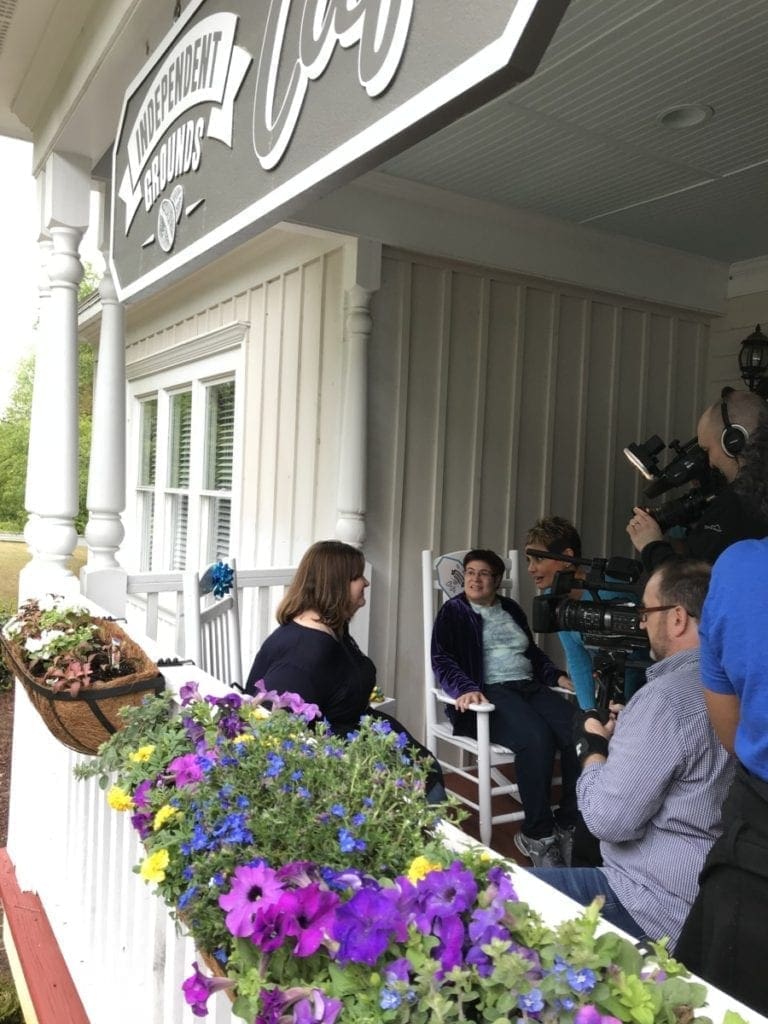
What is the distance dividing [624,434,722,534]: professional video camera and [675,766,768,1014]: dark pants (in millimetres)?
1651

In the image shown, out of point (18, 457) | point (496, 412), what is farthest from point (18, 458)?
point (496, 412)

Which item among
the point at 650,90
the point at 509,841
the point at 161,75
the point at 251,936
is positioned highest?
the point at 650,90

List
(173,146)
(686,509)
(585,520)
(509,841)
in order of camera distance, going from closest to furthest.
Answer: (173,146) → (686,509) → (509,841) → (585,520)

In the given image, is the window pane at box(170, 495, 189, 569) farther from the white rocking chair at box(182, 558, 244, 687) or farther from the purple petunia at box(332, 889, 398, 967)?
the purple petunia at box(332, 889, 398, 967)

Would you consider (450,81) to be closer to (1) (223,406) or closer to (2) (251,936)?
(2) (251,936)

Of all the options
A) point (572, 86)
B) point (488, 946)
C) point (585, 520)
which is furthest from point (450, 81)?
point (585, 520)

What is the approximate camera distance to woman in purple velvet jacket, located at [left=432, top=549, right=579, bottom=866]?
8.68 ft

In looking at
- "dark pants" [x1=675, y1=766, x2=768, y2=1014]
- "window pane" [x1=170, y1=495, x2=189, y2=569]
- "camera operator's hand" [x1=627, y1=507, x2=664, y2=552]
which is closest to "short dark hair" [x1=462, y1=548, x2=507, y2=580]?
"camera operator's hand" [x1=627, y1=507, x2=664, y2=552]

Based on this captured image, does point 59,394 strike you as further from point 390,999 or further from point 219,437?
point 390,999

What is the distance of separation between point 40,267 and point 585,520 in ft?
8.22

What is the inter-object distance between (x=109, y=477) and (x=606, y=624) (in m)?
1.68

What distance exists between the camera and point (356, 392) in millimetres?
3082

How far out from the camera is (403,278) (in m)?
3.20

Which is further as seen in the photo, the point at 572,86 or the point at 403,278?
the point at 403,278
